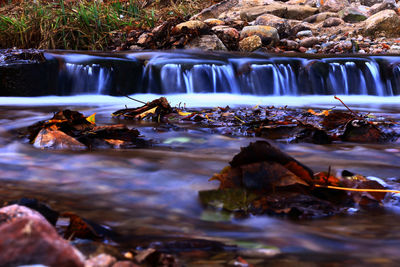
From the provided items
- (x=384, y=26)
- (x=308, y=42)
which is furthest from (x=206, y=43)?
(x=384, y=26)

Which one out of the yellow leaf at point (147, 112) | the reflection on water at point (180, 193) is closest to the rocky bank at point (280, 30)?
the yellow leaf at point (147, 112)

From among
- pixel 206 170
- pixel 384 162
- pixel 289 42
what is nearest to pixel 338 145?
pixel 384 162

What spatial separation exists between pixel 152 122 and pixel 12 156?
1.40 m

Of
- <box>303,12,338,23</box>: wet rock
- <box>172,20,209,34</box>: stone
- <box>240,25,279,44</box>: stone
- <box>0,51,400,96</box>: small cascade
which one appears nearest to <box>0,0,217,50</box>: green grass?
<box>172,20,209,34</box>: stone

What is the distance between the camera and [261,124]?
278 centimetres

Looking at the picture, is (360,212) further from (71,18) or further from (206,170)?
(71,18)

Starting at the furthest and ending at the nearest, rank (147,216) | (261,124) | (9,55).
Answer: (9,55) < (261,124) < (147,216)

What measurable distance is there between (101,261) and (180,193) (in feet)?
1.97

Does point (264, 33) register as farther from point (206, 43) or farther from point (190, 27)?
point (190, 27)

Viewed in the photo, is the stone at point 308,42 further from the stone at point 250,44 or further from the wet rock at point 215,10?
the wet rock at point 215,10

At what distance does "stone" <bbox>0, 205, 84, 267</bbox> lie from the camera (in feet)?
2.16

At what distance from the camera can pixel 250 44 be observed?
1038 cm

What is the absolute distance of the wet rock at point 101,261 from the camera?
715mm

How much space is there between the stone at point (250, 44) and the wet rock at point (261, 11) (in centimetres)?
401
